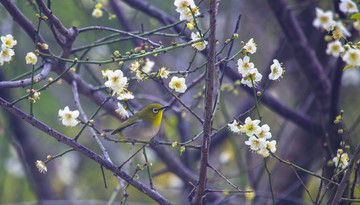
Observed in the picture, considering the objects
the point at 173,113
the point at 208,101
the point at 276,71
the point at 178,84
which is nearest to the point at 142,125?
the point at 178,84

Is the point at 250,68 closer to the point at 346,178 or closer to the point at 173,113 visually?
the point at 346,178

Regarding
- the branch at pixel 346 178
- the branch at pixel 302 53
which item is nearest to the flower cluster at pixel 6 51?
the branch at pixel 346 178

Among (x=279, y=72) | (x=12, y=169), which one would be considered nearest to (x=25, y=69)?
(x=12, y=169)

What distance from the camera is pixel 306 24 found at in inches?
186

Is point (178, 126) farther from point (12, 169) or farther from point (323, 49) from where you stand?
point (12, 169)

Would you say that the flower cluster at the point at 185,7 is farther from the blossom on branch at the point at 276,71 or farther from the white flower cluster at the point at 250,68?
the blossom on branch at the point at 276,71

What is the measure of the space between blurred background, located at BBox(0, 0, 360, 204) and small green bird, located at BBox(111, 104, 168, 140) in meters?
0.37

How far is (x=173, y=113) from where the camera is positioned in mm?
4777

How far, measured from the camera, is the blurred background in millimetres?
4043

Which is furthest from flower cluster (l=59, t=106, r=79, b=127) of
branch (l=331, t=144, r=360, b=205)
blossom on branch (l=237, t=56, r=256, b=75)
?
branch (l=331, t=144, r=360, b=205)

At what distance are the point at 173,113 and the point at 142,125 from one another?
1.78 m

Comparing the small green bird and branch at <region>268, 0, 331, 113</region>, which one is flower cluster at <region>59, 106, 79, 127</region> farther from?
branch at <region>268, 0, 331, 113</region>

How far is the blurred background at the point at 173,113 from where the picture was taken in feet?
13.3

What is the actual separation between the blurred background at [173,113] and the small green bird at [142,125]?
1.21 feet
